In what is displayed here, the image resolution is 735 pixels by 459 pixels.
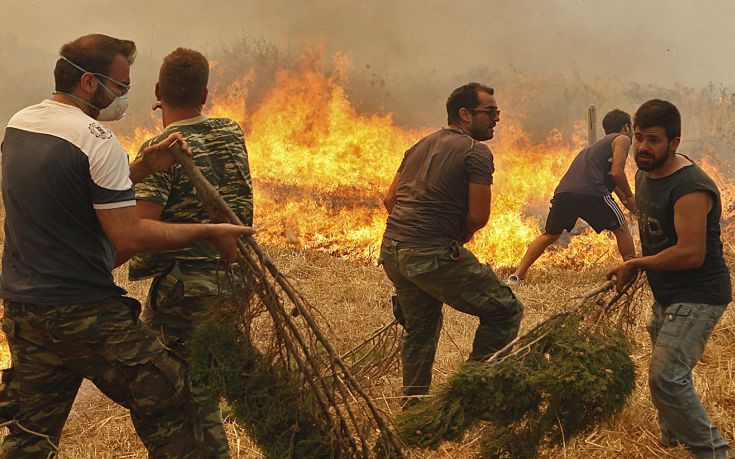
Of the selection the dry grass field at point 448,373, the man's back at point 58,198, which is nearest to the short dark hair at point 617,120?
the dry grass field at point 448,373

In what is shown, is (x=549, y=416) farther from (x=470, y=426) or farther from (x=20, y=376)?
(x=20, y=376)

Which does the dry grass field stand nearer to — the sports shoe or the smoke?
the sports shoe

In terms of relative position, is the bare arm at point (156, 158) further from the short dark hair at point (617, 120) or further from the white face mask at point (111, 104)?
the short dark hair at point (617, 120)

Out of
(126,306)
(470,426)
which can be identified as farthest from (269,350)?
(470,426)

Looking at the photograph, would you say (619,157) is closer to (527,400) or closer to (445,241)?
(445,241)

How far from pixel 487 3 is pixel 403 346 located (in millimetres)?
11672

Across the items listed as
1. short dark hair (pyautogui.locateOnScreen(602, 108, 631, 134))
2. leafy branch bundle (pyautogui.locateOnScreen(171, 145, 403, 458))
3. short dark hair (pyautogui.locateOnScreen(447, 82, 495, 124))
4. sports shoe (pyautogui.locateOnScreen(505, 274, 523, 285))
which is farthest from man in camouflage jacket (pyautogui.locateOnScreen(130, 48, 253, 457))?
sports shoe (pyautogui.locateOnScreen(505, 274, 523, 285))

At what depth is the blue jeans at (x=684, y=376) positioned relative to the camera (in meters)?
3.76

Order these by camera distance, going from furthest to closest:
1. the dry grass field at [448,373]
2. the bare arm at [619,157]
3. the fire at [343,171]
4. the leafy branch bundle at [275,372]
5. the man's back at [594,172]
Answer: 1. the fire at [343,171]
2. the man's back at [594,172]
3. the bare arm at [619,157]
4. the dry grass field at [448,373]
5. the leafy branch bundle at [275,372]

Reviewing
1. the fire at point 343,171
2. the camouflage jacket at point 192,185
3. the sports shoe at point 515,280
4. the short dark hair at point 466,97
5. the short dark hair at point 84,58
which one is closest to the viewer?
the short dark hair at point 84,58

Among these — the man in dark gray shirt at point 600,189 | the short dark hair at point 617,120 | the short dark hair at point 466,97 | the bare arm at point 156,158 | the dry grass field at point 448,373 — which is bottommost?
the dry grass field at point 448,373

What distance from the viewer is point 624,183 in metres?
7.93

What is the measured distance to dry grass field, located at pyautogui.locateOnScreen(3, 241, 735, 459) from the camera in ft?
14.4

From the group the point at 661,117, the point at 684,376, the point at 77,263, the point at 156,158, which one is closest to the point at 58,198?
the point at 77,263
